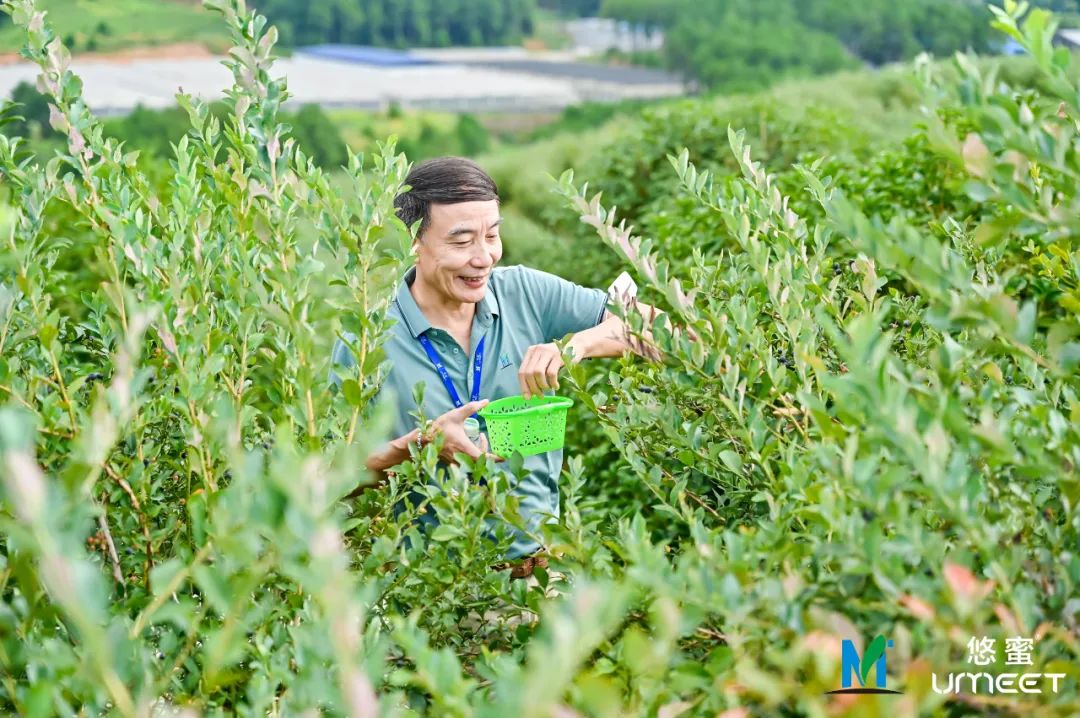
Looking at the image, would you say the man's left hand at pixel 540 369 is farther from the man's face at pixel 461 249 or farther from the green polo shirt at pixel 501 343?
the man's face at pixel 461 249

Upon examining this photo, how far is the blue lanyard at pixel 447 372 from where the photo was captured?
3.58 meters

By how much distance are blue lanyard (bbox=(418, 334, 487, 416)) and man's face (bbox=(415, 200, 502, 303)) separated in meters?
0.16

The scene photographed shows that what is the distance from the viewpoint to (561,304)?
3.90 metres

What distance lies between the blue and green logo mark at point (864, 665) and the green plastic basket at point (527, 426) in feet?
4.84

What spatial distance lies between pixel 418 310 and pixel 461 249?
0.77 ft

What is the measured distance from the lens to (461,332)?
3768 millimetres

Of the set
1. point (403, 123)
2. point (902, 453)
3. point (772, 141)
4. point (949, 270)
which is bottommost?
point (403, 123)

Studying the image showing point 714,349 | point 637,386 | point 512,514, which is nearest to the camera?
point 512,514

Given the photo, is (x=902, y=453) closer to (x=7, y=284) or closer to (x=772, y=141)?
(x=7, y=284)

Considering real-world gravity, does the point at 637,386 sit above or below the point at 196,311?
below

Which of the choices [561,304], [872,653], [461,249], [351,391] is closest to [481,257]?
[461,249]

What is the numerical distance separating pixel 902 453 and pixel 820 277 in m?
1.22

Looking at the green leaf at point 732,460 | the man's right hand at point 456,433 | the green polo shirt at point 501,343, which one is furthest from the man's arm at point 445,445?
the green leaf at point 732,460

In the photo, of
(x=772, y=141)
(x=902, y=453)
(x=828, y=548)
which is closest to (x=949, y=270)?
(x=902, y=453)
